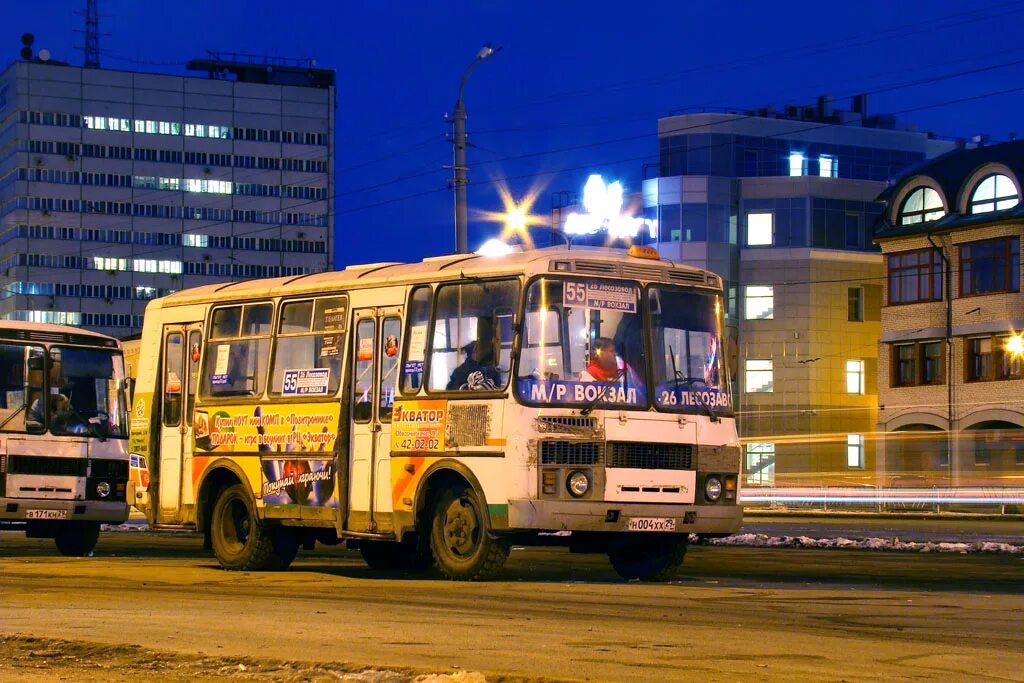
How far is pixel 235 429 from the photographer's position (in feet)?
66.6

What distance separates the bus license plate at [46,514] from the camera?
77.6 feet

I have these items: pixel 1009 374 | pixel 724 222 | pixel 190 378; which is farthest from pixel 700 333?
pixel 724 222

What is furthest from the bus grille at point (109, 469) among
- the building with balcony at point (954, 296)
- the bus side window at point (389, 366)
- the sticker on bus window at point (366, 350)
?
the building with balcony at point (954, 296)

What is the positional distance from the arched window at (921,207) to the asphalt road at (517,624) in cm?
4658

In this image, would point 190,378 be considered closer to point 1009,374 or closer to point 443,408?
point 443,408

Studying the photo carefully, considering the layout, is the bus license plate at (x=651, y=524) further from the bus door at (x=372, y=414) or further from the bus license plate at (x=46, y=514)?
the bus license plate at (x=46, y=514)

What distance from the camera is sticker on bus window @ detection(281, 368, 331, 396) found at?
19156 mm

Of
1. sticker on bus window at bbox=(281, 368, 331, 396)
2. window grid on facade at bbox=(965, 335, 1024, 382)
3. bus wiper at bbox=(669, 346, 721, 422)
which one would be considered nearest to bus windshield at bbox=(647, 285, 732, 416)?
bus wiper at bbox=(669, 346, 721, 422)

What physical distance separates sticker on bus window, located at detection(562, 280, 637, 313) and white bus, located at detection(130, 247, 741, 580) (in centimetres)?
2

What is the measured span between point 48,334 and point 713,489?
436 inches

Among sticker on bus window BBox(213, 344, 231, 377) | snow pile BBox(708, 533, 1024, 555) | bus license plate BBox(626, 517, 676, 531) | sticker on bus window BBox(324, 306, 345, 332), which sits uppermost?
sticker on bus window BBox(324, 306, 345, 332)

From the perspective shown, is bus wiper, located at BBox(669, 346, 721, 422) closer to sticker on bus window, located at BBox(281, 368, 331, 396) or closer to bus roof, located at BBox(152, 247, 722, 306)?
bus roof, located at BBox(152, 247, 722, 306)

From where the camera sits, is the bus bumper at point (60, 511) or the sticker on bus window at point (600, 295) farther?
the bus bumper at point (60, 511)

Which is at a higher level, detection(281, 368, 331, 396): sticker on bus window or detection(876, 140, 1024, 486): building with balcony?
detection(876, 140, 1024, 486): building with balcony
